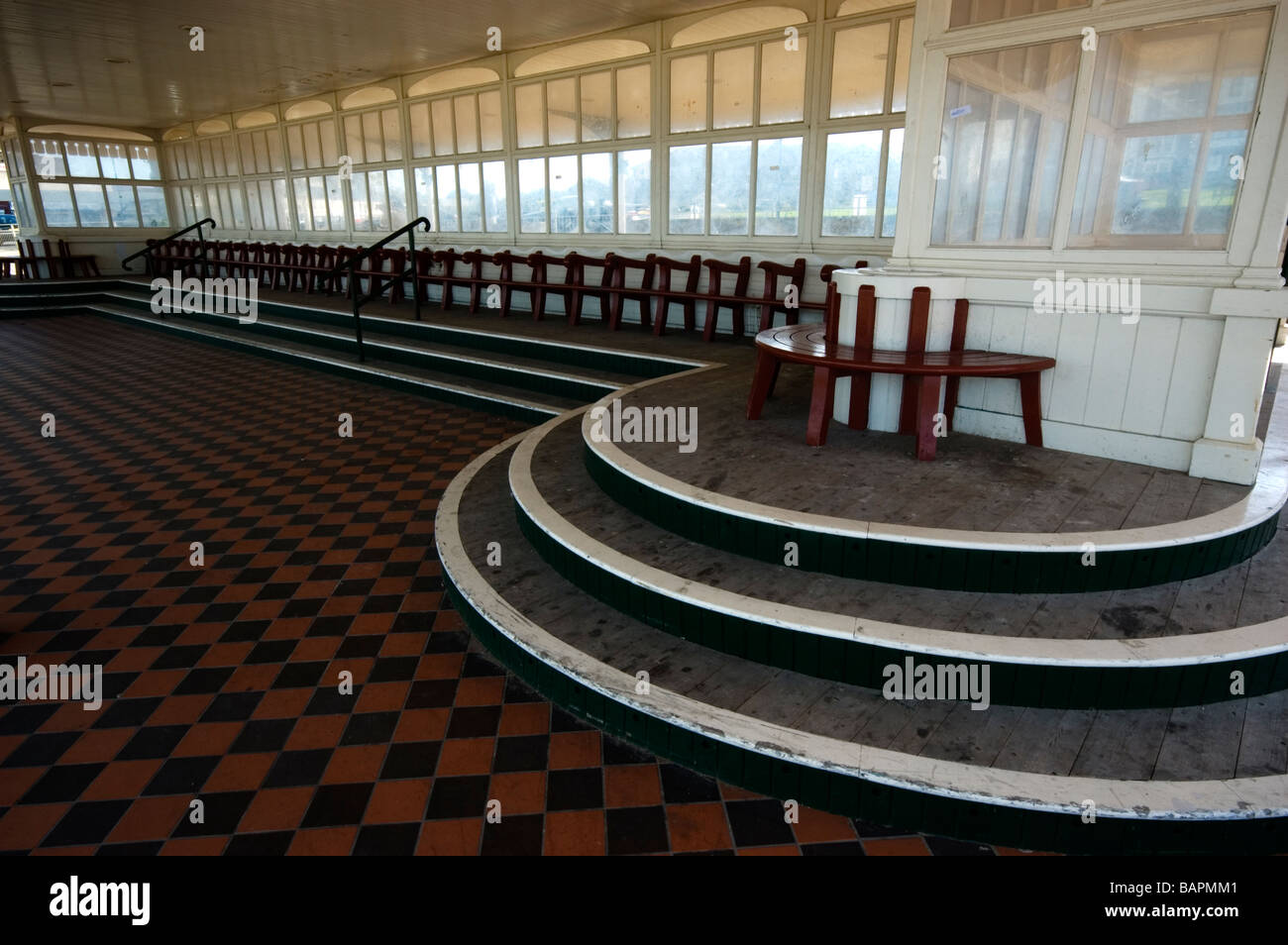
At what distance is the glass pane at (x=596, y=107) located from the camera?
309 inches

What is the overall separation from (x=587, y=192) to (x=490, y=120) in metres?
2.01

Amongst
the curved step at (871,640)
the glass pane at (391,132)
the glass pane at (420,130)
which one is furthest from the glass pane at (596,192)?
the curved step at (871,640)

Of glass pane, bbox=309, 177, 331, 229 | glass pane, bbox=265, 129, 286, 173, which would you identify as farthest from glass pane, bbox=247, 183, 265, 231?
glass pane, bbox=309, 177, 331, 229

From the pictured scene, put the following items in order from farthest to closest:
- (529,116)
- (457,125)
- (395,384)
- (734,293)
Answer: (457,125) < (529,116) < (395,384) < (734,293)

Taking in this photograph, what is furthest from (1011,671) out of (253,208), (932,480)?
(253,208)

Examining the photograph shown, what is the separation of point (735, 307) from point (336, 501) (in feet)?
13.5

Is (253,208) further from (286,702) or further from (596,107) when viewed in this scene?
(286,702)

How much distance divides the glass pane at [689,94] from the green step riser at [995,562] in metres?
5.92

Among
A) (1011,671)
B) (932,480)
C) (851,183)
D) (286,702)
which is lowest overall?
(286,702)

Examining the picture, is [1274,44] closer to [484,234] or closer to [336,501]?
[336,501]

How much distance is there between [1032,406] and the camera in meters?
3.34

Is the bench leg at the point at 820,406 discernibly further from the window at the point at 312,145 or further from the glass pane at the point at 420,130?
the window at the point at 312,145
